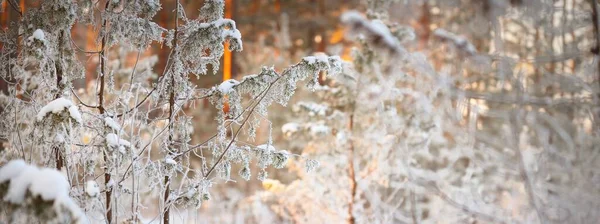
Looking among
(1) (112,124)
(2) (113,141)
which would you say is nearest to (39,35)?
(1) (112,124)

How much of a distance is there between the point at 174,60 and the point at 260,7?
17.1 metres

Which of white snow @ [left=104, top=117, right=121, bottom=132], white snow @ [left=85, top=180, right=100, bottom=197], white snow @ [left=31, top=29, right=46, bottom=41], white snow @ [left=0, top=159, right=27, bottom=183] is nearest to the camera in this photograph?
white snow @ [left=0, top=159, right=27, bottom=183]

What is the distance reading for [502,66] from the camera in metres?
2.61

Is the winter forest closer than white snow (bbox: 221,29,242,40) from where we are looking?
Yes

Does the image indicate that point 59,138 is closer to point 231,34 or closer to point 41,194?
point 41,194

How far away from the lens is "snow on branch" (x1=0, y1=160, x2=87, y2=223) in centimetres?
277

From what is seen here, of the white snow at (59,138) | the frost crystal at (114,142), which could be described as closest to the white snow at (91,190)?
the frost crystal at (114,142)

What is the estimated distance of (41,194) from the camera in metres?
2.76

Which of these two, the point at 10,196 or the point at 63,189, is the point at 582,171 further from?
the point at 10,196

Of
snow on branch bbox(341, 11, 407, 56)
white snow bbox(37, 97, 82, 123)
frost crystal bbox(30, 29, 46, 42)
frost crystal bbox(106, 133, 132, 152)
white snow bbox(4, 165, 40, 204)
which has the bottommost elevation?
white snow bbox(4, 165, 40, 204)

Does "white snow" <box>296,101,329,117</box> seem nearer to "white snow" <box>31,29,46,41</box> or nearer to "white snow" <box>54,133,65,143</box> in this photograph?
"white snow" <box>54,133,65,143</box>

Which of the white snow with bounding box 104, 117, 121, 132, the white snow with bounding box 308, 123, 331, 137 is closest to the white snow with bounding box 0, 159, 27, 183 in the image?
the white snow with bounding box 104, 117, 121, 132

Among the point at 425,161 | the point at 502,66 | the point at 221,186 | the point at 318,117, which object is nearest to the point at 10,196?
the point at 502,66

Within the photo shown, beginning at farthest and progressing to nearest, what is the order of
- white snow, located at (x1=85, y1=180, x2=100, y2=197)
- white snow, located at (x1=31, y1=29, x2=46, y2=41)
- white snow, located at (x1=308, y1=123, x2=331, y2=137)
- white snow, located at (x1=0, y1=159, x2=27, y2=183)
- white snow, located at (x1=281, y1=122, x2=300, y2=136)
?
white snow, located at (x1=281, y1=122, x2=300, y2=136)
white snow, located at (x1=308, y1=123, x2=331, y2=137)
white snow, located at (x1=31, y1=29, x2=46, y2=41)
white snow, located at (x1=85, y1=180, x2=100, y2=197)
white snow, located at (x1=0, y1=159, x2=27, y2=183)
